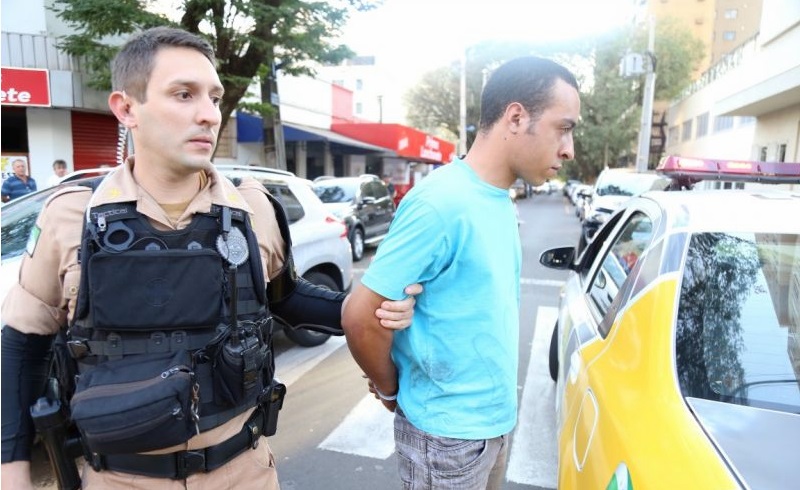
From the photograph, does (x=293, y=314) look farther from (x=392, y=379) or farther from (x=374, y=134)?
(x=374, y=134)

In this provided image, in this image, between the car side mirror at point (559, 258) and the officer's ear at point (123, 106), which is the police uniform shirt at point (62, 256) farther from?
the car side mirror at point (559, 258)

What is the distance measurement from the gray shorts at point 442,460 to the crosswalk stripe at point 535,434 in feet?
5.18

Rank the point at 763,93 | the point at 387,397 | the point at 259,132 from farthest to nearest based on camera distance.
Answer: the point at 259,132, the point at 763,93, the point at 387,397

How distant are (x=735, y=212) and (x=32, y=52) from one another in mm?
12360

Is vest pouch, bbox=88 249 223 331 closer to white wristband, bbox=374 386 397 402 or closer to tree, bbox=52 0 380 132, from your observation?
white wristband, bbox=374 386 397 402

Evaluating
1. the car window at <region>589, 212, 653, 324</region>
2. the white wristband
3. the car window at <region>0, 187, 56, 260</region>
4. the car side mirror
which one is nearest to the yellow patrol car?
the car window at <region>589, 212, 653, 324</region>

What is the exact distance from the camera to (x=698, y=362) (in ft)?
5.47

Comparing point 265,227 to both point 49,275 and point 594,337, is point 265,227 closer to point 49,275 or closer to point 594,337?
point 49,275

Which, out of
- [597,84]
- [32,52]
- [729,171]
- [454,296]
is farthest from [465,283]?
[597,84]

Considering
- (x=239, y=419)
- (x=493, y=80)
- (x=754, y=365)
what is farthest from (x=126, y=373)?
(x=754, y=365)

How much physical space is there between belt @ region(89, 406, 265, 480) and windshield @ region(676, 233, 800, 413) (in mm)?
1333

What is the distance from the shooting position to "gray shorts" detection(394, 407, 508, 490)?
61.5 inches

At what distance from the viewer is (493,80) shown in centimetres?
164

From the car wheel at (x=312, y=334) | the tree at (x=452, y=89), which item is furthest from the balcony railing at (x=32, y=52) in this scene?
the tree at (x=452, y=89)
